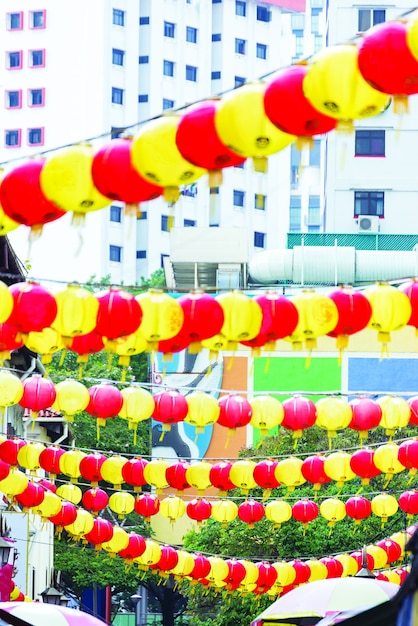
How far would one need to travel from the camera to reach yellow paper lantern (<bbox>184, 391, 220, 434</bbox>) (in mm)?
21125

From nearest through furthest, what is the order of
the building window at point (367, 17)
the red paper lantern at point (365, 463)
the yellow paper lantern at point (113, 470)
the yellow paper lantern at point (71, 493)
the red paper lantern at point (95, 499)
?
1. the red paper lantern at point (365, 463)
2. the yellow paper lantern at point (113, 470)
3. the yellow paper lantern at point (71, 493)
4. the red paper lantern at point (95, 499)
5. the building window at point (367, 17)

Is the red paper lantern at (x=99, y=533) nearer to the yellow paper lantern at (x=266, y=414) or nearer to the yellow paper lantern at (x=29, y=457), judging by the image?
the yellow paper lantern at (x=29, y=457)

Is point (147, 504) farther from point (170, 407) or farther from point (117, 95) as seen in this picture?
point (117, 95)

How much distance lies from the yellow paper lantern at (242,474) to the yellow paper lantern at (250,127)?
12.0 metres

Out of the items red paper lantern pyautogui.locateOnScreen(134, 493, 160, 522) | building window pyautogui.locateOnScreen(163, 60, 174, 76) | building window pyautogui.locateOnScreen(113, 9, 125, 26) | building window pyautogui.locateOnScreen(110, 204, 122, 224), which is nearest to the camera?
red paper lantern pyautogui.locateOnScreen(134, 493, 160, 522)

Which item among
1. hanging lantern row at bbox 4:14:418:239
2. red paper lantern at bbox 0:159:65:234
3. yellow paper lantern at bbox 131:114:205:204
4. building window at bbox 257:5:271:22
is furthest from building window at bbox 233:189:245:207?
yellow paper lantern at bbox 131:114:205:204

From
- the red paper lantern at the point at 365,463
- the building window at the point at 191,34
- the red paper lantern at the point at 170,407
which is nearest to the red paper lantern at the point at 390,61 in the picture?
the red paper lantern at the point at 170,407

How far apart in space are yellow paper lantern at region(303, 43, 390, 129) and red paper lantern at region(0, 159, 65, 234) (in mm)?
2745

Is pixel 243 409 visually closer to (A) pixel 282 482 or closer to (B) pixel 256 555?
(A) pixel 282 482

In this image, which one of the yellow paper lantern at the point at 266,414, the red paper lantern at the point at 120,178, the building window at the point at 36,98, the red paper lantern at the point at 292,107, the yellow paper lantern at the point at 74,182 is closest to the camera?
the red paper lantern at the point at 292,107

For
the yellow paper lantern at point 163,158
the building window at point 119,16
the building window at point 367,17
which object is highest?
the building window at point 119,16

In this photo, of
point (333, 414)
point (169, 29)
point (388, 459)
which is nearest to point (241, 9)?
point (169, 29)

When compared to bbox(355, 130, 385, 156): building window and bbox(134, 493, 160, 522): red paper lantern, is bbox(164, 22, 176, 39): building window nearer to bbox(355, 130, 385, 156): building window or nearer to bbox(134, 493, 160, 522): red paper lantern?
bbox(355, 130, 385, 156): building window

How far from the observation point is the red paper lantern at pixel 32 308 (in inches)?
631
